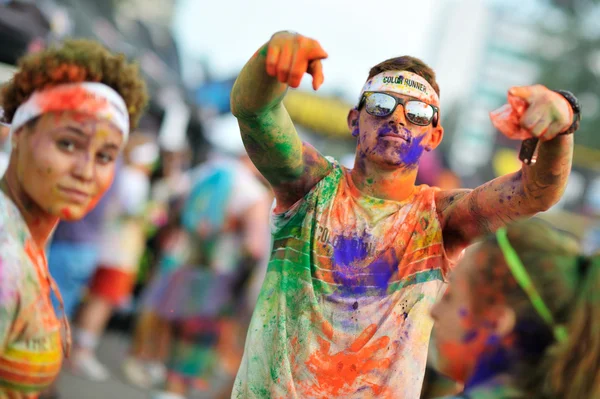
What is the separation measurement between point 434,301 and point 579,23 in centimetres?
3276

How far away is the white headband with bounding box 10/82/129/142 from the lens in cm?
290

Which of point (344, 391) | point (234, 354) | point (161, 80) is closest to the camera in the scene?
point (344, 391)

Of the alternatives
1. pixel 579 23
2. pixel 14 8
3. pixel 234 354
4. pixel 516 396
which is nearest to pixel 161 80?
pixel 14 8

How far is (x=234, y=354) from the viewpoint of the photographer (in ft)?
19.3

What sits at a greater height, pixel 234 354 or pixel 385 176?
pixel 385 176

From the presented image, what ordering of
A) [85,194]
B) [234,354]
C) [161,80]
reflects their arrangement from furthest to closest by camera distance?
[161,80] < [234,354] < [85,194]

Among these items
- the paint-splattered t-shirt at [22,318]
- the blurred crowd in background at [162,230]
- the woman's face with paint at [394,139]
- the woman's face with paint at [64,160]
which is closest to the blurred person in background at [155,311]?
the blurred crowd in background at [162,230]

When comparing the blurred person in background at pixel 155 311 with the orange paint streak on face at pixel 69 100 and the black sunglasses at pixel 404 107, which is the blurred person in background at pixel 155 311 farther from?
the black sunglasses at pixel 404 107

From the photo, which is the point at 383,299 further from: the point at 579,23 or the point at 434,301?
the point at 579,23

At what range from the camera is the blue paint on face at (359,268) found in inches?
87.2

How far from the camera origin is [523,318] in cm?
195

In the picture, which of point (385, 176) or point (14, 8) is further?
point (14, 8)

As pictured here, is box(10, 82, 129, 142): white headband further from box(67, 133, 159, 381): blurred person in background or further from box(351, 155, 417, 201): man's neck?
box(67, 133, 159, 381): blurred person in background

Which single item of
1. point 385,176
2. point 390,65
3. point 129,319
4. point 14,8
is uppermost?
point 14,8
